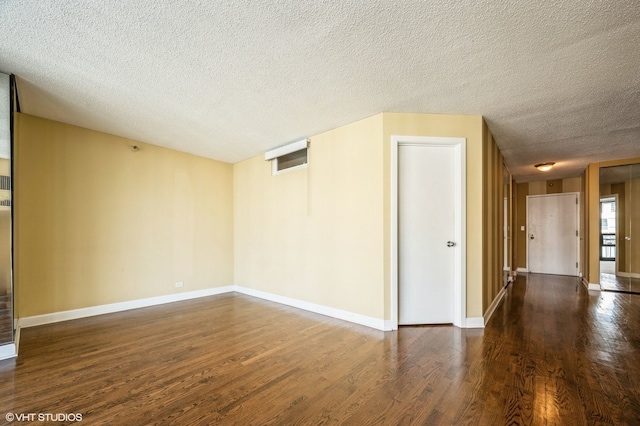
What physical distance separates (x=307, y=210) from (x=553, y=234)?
22.5ft

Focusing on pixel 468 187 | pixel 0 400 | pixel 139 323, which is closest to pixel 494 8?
pixel 468 187

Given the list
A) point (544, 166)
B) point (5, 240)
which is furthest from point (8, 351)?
point (544, 166)

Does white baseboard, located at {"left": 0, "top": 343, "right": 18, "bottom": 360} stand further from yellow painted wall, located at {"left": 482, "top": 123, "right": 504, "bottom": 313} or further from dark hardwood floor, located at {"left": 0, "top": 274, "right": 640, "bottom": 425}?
yellow painted wall, located at {"left": 482, "top": 123, "right": 504, "bottom": 313}

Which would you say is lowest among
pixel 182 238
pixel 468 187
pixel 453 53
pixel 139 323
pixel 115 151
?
pixel 139 323

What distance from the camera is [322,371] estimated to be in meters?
2.26

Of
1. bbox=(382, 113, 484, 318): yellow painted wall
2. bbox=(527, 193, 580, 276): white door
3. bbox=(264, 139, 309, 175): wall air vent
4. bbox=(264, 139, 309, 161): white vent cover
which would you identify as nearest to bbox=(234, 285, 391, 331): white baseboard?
bbox=(382, 113, 484, 318): yellow painted wall

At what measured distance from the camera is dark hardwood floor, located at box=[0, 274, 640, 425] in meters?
1.75

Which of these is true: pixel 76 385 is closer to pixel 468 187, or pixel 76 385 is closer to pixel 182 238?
pixel 182 238

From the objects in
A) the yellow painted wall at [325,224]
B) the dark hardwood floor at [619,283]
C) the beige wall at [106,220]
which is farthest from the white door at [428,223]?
the dark hardwood floor at [619,283]

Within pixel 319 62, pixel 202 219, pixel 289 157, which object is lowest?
pixel 202 219

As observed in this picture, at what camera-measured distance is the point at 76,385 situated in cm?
206

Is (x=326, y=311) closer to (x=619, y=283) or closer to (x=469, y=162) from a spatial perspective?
(x=469, y=162)

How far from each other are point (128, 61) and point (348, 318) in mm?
3391

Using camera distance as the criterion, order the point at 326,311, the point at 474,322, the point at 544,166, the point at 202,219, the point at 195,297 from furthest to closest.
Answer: the point at 544,166, the point at 202,219, the point at 195,297, the point at 326,311, the point at 474,322
